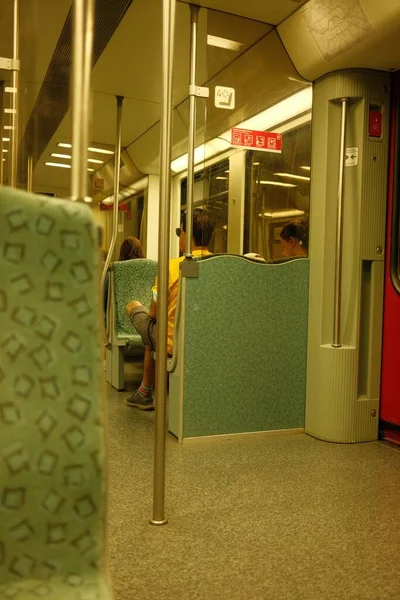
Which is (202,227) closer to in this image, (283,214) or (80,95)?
(283,214)

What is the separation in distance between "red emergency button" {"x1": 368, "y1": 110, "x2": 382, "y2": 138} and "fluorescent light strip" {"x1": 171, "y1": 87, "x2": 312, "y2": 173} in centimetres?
39

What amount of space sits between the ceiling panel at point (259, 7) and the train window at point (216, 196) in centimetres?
87

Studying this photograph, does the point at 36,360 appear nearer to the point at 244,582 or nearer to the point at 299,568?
the point at 244,582

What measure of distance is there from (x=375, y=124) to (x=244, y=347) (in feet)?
5.02

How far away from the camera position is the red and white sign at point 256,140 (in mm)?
3324

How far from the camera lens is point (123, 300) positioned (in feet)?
15.4

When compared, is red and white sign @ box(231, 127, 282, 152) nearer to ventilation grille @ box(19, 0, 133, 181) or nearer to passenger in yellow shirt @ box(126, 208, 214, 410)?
passenger in yellow shirt @ box(126, 208, 214, 410)

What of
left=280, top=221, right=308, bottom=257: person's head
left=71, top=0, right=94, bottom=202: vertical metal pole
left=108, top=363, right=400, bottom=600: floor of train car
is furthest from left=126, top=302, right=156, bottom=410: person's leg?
left=71, top=0, right=94, bottom=202: vertical metal pole

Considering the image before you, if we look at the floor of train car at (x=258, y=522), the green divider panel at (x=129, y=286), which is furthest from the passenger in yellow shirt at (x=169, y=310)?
the floor of train car at (x=258, y=522)

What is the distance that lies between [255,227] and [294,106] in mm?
793

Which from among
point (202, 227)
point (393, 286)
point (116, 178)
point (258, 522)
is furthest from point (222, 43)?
point (258, 522)

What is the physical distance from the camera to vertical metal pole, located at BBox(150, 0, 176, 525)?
77.8 inches

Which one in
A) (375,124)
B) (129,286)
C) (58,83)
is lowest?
(129,286)

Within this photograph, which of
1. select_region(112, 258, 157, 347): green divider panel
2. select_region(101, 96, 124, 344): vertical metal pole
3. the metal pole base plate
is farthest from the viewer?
select_region(101, 96, 124, 344): vertical metal pole
